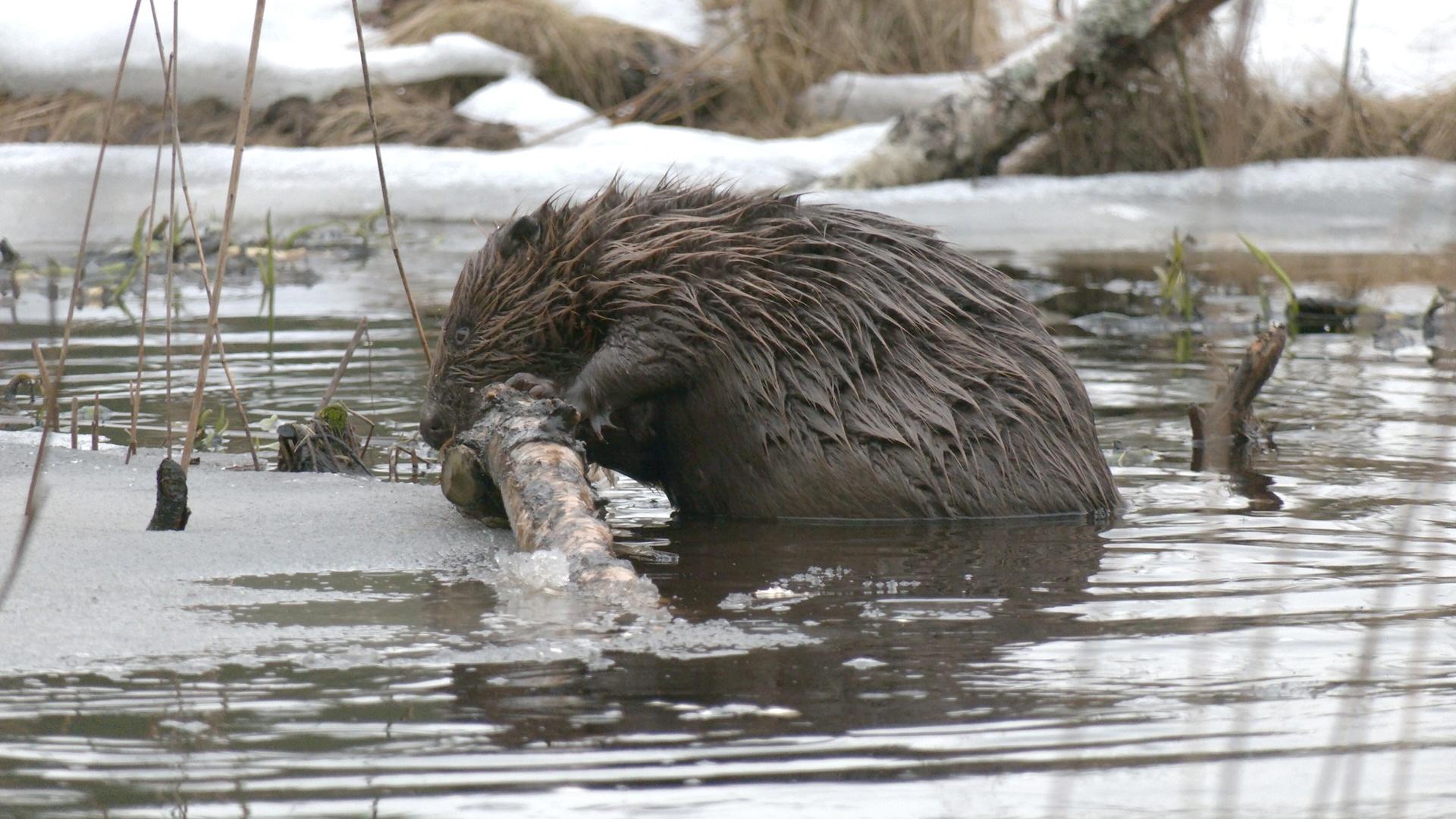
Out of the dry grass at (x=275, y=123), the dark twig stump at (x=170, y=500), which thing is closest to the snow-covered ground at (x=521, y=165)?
the dry grass at (x=275, y=123)

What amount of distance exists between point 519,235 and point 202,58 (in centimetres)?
828

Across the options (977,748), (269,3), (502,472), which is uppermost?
(269,3)

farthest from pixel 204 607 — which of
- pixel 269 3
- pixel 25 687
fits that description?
pixel 269 3

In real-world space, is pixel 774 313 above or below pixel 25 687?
Answer: above

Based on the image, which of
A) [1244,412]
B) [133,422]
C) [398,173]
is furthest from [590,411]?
[398,173]

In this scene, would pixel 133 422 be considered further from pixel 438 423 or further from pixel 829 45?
pixel 829 45

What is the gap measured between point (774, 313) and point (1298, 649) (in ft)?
4.82

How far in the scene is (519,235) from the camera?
4.09 metres

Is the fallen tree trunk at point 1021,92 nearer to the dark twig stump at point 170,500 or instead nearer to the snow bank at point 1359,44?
the snow bank at point 1359,44

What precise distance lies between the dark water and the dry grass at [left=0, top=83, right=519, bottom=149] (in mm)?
7861

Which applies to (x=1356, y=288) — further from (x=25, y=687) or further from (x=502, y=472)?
(x=25, y=687)

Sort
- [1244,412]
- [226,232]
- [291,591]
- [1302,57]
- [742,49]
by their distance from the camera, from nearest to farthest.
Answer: [291,591] → [226,232] → [1244,412] → [1302,57] → [742,49]

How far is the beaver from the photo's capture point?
149 inches

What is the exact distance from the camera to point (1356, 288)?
26.3 ft
